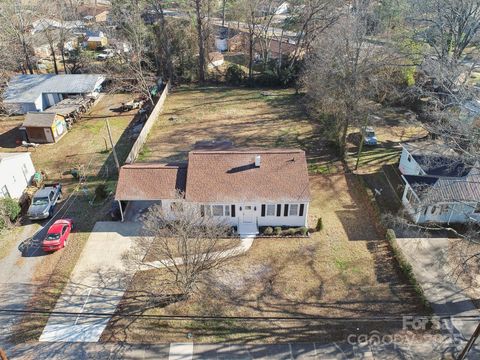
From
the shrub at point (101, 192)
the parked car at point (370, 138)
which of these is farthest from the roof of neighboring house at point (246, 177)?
the parked car at point (370, 138)

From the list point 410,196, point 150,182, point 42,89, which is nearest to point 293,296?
point 150,182

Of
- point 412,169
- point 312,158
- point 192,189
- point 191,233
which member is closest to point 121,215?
point 192,189

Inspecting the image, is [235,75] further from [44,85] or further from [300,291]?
[300,291]

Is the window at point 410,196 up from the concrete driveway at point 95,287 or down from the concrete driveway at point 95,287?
up

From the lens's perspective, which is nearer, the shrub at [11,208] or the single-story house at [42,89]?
the shrub at [11,208]

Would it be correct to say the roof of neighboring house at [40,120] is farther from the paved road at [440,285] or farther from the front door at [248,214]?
the paved road at [440,285]

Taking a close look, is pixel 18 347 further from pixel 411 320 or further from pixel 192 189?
pixel 411 320
